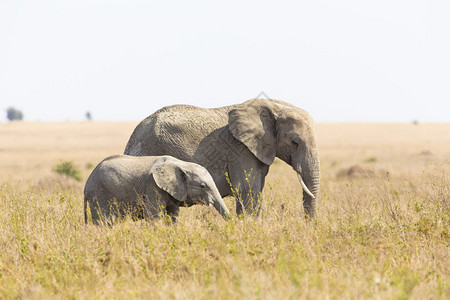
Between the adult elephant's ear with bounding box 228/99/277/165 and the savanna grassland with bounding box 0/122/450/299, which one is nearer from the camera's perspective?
the savanna grassland with bounding box 0/122/450/299

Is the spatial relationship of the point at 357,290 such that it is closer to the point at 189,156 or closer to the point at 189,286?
the point at 189,286

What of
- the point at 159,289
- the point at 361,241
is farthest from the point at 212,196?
the point at 159,289

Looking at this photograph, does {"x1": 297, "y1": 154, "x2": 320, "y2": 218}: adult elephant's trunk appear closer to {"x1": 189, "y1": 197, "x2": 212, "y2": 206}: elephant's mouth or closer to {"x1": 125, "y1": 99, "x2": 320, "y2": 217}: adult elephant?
{"x1": 125, "y1": 99, "x2": 320, "y2": 217}: adult elephant

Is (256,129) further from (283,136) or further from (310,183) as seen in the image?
(310,183)

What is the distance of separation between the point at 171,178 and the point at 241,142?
1686 millimetres

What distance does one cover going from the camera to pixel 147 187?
7.78 metres

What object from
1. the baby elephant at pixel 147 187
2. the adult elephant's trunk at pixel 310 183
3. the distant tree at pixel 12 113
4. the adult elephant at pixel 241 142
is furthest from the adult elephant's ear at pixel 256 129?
the distant tree at pixel 12 113

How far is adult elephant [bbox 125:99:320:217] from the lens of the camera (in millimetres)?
8836

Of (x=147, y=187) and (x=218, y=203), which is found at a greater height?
(x=147, y=187)

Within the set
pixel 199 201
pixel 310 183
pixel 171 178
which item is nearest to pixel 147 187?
pixel 171 178

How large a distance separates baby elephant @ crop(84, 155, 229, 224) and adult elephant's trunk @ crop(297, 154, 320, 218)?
5.09 feet

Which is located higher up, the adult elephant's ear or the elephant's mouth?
the adult elephant's ear

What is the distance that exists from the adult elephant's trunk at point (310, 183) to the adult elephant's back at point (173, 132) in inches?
59.0

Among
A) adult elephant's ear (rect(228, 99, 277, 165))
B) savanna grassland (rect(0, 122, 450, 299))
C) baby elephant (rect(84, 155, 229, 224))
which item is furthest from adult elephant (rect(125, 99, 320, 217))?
baby elephant (rect(84, 155, 229, 224))
